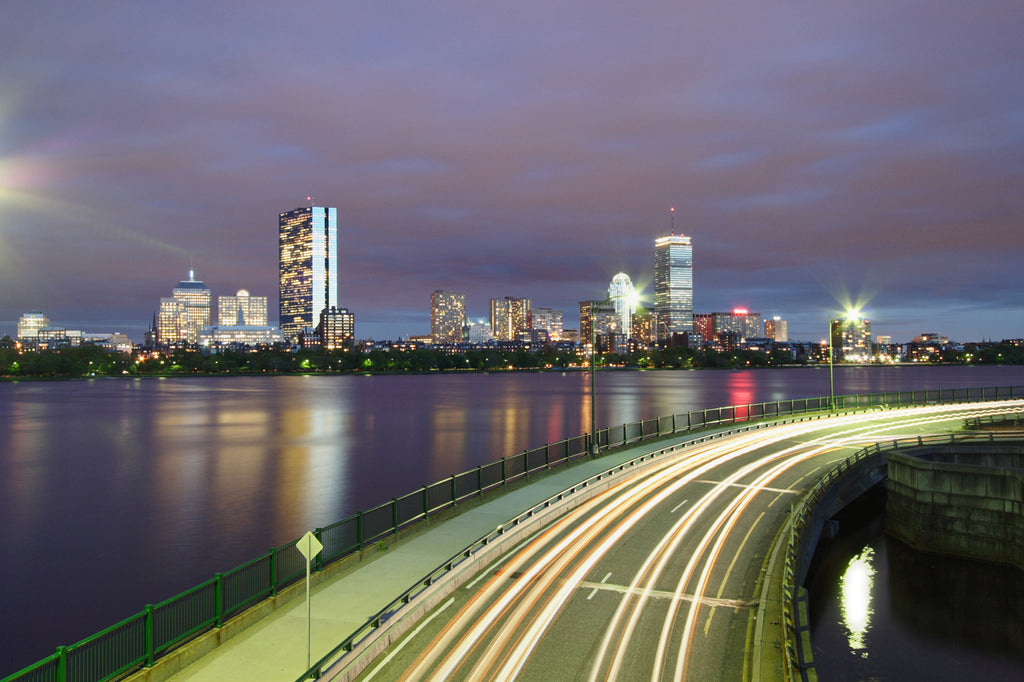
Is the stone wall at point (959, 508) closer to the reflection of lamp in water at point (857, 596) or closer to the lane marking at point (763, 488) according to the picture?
the reflection of lamp in water at point (857, 596)

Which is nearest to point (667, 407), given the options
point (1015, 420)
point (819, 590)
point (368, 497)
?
point (1015, 420)

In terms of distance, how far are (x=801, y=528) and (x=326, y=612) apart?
56.0 feet

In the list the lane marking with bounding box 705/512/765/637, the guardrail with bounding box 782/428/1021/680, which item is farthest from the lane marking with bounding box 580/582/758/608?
the guardrail with bounding box 782/428/1021/680

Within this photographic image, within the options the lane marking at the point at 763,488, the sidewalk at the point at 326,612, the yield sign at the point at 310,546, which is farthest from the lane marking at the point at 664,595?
the lane marking at the point at 763,488

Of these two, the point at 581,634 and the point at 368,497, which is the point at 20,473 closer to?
the point at 368,497

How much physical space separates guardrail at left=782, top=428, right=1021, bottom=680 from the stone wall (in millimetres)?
2824

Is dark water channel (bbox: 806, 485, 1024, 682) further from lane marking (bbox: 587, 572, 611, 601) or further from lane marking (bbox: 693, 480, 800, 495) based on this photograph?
lane marking (bbox: 587, 572, 611, 601)

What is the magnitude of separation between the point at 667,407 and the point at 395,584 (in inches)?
4169

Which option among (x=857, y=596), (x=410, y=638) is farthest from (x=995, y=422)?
(x=410, y=638)

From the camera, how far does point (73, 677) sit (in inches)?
696

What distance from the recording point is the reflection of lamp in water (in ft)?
79.4

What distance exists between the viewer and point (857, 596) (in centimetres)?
2761

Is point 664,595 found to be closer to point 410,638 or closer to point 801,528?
point 410,638

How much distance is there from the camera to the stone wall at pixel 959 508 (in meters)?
29.7
